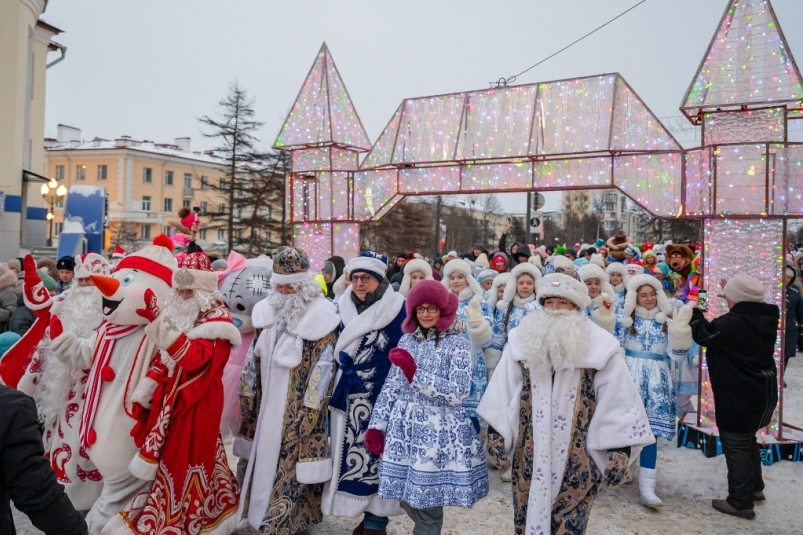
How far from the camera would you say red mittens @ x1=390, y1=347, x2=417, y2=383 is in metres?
3.45

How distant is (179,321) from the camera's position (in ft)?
12.7

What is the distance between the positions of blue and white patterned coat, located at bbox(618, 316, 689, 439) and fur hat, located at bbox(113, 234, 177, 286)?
12.1 feet

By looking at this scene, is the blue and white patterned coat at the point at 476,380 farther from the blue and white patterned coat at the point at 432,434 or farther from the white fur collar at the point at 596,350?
the white fur collar at the point at 596,350

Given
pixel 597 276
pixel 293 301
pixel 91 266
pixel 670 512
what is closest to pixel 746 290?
pixel 597 276

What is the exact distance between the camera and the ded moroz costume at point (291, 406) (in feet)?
13.0

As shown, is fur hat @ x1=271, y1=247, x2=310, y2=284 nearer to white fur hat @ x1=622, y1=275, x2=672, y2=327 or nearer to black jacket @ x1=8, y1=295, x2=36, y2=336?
white fur hat @ x1=622, y1=275, x2=672, y2=327

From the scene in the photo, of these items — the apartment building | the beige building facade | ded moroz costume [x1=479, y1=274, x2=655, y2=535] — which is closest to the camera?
ded moroz costume [x1=479, y1=274, x2=655, y2=535]

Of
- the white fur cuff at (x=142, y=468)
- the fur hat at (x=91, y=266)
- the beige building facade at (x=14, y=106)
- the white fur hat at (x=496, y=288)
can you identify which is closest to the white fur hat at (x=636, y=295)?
the white fur hat at (x=496, y=288)

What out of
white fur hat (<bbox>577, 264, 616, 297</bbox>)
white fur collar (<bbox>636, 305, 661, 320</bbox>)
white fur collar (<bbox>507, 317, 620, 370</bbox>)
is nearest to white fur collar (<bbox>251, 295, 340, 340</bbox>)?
white fur collar (<bbox>507, 317, 620, 370</bbox>)

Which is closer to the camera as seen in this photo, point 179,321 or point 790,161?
point 179,321

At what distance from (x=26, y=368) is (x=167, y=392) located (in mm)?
1451

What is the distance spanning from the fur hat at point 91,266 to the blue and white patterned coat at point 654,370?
420 centimetres

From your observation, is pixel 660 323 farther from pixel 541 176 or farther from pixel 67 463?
pixel 67 463

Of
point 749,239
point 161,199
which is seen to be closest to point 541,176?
point 749,239
